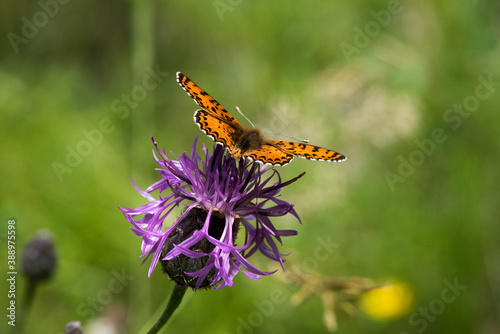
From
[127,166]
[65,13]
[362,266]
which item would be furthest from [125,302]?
[65,13]

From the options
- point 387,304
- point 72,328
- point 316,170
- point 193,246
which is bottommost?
point 72,328

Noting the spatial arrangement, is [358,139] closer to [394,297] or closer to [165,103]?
[394,297]

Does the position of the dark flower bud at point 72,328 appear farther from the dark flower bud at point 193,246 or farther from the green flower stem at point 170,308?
the dark flower bud at point 193,246

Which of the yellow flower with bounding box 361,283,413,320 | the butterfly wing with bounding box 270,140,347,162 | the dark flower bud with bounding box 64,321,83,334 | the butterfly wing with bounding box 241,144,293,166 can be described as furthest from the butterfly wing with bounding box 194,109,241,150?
the yellow flower with bounding box 361,283,413,320

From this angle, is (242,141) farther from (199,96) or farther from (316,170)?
(316,170)

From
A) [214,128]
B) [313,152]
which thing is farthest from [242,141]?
[313,152]

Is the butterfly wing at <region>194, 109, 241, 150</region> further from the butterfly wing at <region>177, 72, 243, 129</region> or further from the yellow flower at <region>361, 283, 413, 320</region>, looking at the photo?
the yellow flower at <region>361, 283, 413, 320</region>
